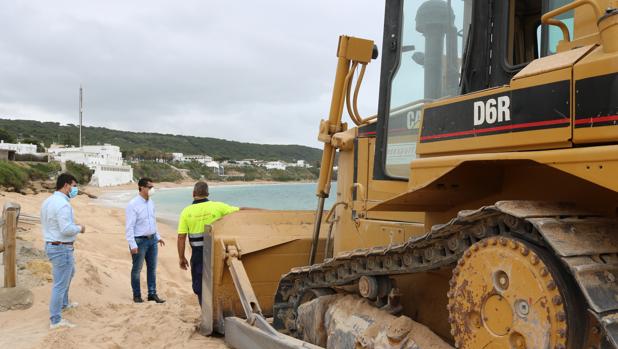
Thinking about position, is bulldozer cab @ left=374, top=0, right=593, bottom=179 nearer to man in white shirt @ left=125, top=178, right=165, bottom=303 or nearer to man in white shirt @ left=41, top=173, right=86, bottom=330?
man in white shirt @ left=41, top=173, right=86, bottom=330

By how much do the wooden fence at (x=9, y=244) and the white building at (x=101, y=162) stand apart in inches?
2315

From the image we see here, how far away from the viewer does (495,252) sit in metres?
2.42

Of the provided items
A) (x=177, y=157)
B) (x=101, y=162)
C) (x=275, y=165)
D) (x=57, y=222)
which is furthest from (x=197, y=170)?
(x=57, y=222)

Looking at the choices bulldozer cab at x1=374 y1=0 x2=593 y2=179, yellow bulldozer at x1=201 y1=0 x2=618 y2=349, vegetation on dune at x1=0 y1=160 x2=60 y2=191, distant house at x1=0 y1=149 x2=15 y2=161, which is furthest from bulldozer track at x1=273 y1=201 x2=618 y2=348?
distant house at x1=0 y1=149 x2=15 y2=161

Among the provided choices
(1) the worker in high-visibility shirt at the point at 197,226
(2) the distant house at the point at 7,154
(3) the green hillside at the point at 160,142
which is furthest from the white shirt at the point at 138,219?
(3) the green hillside at the point at 160,142

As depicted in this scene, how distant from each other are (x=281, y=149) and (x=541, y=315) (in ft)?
503

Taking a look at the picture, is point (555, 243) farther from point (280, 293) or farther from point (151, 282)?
point (151, 282)

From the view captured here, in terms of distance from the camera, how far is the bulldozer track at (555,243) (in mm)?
2027

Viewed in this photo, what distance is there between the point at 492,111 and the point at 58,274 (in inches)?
207

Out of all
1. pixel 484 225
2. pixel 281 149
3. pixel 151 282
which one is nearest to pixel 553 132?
pixel 484 225

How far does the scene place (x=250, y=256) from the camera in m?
5.64

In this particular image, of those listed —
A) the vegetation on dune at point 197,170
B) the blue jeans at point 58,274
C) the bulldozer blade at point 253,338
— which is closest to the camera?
the bulldozer blade at point 253,338

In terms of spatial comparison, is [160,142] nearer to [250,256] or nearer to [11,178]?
[11,178]

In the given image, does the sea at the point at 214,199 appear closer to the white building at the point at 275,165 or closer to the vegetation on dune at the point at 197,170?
the vegetation on dune at the point at 197,170
